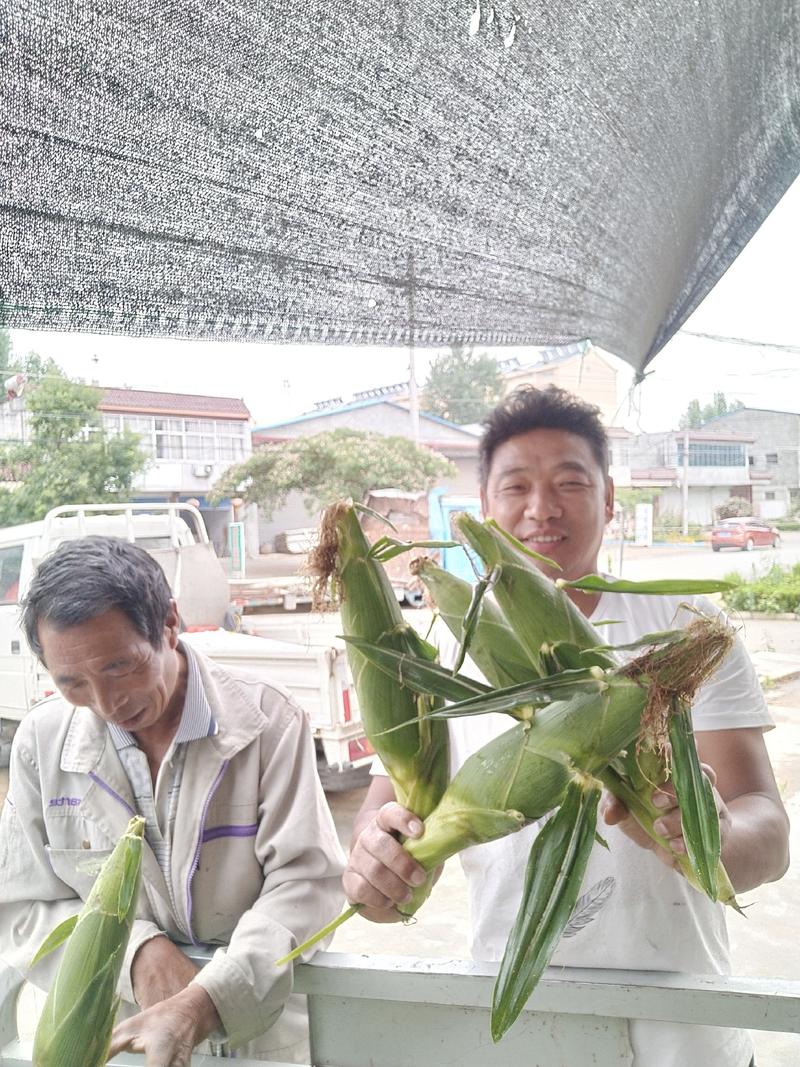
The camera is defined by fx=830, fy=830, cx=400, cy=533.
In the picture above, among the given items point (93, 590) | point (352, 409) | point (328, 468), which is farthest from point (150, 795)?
point (352, 409)

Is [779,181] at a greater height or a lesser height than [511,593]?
greater

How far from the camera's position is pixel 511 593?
2.26ft

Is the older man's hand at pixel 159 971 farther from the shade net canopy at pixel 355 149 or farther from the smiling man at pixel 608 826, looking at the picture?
the shade net canopy at pixel 355 149

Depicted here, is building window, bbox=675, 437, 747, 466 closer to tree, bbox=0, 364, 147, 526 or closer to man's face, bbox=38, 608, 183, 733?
tree, bbox=0, 364, 147, 526

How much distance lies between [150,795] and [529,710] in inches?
35.1

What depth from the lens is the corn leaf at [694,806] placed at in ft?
2.05

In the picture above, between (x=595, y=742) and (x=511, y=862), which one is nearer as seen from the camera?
(x=595, y=742)

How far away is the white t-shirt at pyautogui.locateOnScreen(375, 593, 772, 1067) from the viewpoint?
3.40 ft

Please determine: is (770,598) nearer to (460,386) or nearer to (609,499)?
(609,499)

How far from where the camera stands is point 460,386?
26797mm

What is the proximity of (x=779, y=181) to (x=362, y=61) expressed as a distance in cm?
94

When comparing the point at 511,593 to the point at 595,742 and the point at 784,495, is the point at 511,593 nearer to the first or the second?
the point at 595,742

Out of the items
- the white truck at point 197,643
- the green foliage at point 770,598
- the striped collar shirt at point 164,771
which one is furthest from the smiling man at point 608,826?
the green foliage at point 770,598

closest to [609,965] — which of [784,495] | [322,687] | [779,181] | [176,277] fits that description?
[176,277]
